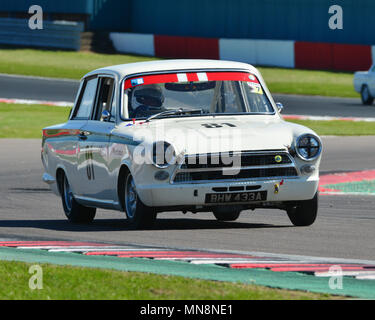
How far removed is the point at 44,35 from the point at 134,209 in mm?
36945

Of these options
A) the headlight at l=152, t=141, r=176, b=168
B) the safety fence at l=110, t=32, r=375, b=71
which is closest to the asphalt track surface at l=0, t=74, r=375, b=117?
the safety fence at l=110, t=32, r=375, b=71

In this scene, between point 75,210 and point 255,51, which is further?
point 255,51

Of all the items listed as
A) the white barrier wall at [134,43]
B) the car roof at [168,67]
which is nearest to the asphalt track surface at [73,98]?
the white barrier wall at [134,43]

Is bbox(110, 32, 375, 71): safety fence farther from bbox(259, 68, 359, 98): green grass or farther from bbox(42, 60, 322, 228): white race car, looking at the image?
bbox(42, 60, 322, 228): white race car

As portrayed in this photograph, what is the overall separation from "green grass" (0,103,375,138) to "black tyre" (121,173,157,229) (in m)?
13.8

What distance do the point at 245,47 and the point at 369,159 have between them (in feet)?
79.4

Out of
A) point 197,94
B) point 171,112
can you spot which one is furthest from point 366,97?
point 171,112

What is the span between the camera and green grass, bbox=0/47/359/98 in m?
36.6

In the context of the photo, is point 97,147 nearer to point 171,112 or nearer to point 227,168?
point 171,112

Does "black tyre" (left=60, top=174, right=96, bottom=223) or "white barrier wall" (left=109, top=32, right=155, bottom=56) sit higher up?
"black tyre" (left=60, top=174, right=96, bottom=223)

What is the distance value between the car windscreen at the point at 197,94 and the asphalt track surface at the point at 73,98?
17797mm

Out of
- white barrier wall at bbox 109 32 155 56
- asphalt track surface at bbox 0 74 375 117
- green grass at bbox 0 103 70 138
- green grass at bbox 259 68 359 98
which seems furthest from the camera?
white barrier wall at bbox 109 32 155 56

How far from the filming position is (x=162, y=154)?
30.7ft

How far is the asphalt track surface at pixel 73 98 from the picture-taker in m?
29.5
